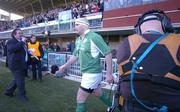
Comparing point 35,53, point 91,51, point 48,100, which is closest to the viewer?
point 91,51

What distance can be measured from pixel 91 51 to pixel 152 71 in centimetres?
262

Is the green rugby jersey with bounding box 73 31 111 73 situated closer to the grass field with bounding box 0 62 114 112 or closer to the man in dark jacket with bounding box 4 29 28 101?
the grass field with bounding box 0 62 114 112

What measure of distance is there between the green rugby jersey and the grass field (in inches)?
84.7

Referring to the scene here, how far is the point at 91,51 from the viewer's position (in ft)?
15.6

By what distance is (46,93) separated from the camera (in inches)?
345

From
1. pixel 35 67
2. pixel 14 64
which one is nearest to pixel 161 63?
pixel 14 64

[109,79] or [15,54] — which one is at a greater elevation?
[15,54]

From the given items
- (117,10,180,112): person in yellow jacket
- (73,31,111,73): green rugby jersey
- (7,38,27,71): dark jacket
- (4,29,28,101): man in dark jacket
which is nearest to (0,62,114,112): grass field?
(4,29,28,101): man in dark jacket

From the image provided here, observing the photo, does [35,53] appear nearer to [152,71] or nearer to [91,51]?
[91,51]

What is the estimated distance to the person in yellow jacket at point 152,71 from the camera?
7.07 ft

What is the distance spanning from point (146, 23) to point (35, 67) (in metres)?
9.47

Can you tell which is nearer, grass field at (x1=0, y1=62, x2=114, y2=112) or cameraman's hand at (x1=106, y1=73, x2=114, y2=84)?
cameraman's hand at (x1=106, y1=73, x2=114, y2=84)

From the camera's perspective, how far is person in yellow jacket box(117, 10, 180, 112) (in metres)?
2.16

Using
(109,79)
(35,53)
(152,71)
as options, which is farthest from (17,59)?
(152,71)
